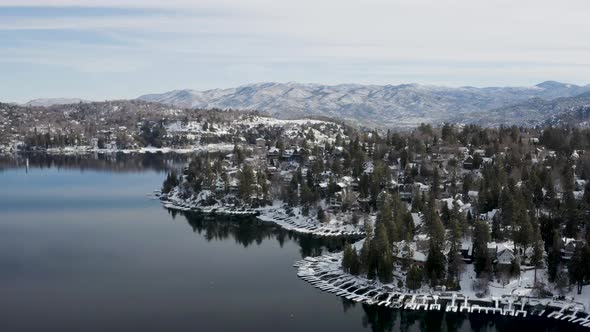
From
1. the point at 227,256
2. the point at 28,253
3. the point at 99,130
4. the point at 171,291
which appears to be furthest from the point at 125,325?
the point at 99,130

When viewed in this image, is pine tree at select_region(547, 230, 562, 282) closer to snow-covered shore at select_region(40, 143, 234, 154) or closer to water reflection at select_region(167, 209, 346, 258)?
water reflection at select_region(167, 209, 346, 258)

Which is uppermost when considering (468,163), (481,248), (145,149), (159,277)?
(468,163)

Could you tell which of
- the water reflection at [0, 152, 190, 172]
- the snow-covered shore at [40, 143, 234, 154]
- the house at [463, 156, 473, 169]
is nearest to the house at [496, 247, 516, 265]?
the house at [463, 156, 473, 169]

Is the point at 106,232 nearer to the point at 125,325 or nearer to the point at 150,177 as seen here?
the point at 125,325

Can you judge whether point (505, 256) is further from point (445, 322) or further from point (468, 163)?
point (468, 163)

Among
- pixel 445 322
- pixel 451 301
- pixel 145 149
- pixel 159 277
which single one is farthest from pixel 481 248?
pixel 145 149
